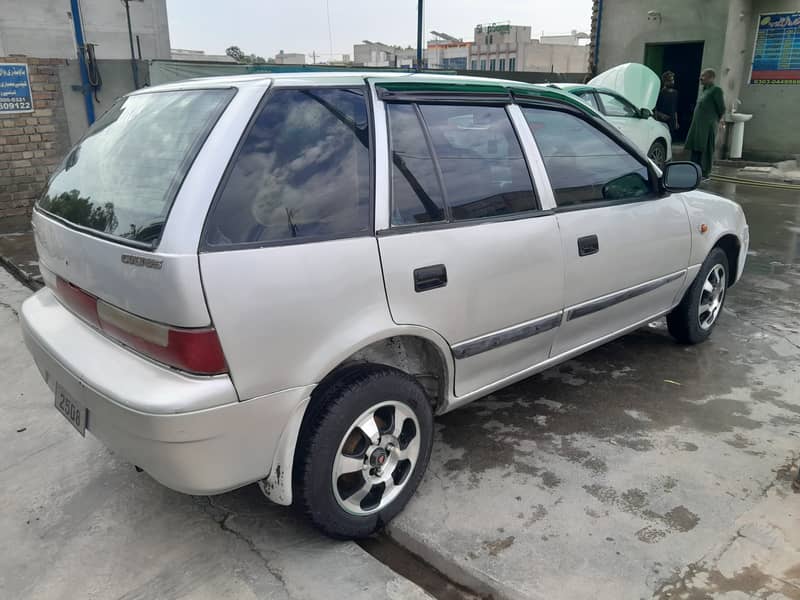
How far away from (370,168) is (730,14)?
13083 mm

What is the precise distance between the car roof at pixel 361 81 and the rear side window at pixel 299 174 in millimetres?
49

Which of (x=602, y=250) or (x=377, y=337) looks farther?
(x=602, y=250)

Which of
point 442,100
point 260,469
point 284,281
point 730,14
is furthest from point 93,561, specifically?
point 730,14

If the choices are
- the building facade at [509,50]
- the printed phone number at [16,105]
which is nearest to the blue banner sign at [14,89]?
the printed phone number at [16,105]

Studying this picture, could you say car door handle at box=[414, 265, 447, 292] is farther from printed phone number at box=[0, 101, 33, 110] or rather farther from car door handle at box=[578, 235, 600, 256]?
printed phone number at box=[0, 101, 33, 110]

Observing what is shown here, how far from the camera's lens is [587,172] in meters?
3.32

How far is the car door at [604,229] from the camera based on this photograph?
3.14 meters

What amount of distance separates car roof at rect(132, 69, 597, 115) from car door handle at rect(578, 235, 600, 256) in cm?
74

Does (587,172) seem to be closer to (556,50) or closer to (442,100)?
(442,100)

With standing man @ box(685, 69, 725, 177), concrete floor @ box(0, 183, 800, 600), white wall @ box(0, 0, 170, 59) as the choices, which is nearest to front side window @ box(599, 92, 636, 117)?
standing man @ box(685, 69, 725, 177)

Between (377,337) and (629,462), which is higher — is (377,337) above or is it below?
above

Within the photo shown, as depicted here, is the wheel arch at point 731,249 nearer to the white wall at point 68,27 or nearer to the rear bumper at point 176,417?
the rear bumper at point 176,417

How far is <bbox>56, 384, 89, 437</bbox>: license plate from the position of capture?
230 centimetres

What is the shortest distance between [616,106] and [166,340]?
32.4ft
